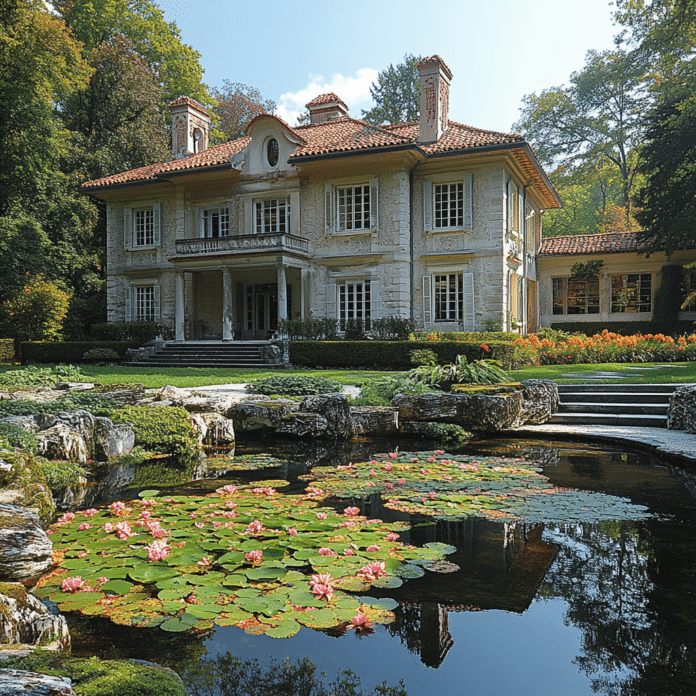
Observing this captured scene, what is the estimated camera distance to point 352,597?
321 cm

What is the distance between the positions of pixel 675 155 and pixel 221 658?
2694cm

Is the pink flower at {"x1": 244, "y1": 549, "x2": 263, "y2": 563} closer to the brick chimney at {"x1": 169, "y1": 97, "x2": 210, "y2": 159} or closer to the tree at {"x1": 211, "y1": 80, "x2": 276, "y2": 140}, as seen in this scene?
the brick chimney at {"x1": 169, "y1": 97, "x2": 210, "y2": 159}

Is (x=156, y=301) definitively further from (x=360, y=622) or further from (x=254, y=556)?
(x=360, y=622)

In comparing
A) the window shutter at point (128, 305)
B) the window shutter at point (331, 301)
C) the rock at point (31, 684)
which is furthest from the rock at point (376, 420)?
the window shutter at point (128, 305)

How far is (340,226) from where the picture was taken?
21828mm

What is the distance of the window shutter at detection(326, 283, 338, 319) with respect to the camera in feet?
71.8

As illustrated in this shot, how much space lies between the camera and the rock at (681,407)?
7.98m

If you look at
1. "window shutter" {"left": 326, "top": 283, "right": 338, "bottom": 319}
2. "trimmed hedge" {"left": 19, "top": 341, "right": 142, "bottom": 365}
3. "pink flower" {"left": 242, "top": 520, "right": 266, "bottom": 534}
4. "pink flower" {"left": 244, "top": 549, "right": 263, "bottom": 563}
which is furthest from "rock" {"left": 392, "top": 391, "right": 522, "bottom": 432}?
"trimmed hedge" {"left": 19, "top": 341, "right": 142, "bottom": 365}

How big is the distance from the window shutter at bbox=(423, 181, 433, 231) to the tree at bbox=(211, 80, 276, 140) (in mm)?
19595

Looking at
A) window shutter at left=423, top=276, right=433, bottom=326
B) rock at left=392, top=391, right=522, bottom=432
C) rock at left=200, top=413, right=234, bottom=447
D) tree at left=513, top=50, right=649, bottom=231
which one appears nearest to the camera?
rock at left=200, top=413, right=234, bottom=447

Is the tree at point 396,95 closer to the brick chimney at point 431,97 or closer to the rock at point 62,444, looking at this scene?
the brick chimney at point 431,97

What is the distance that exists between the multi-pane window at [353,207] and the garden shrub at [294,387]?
38.6ft

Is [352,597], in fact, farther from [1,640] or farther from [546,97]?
[546,97]

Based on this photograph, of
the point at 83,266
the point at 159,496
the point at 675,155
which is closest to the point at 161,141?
the point at 83,266
